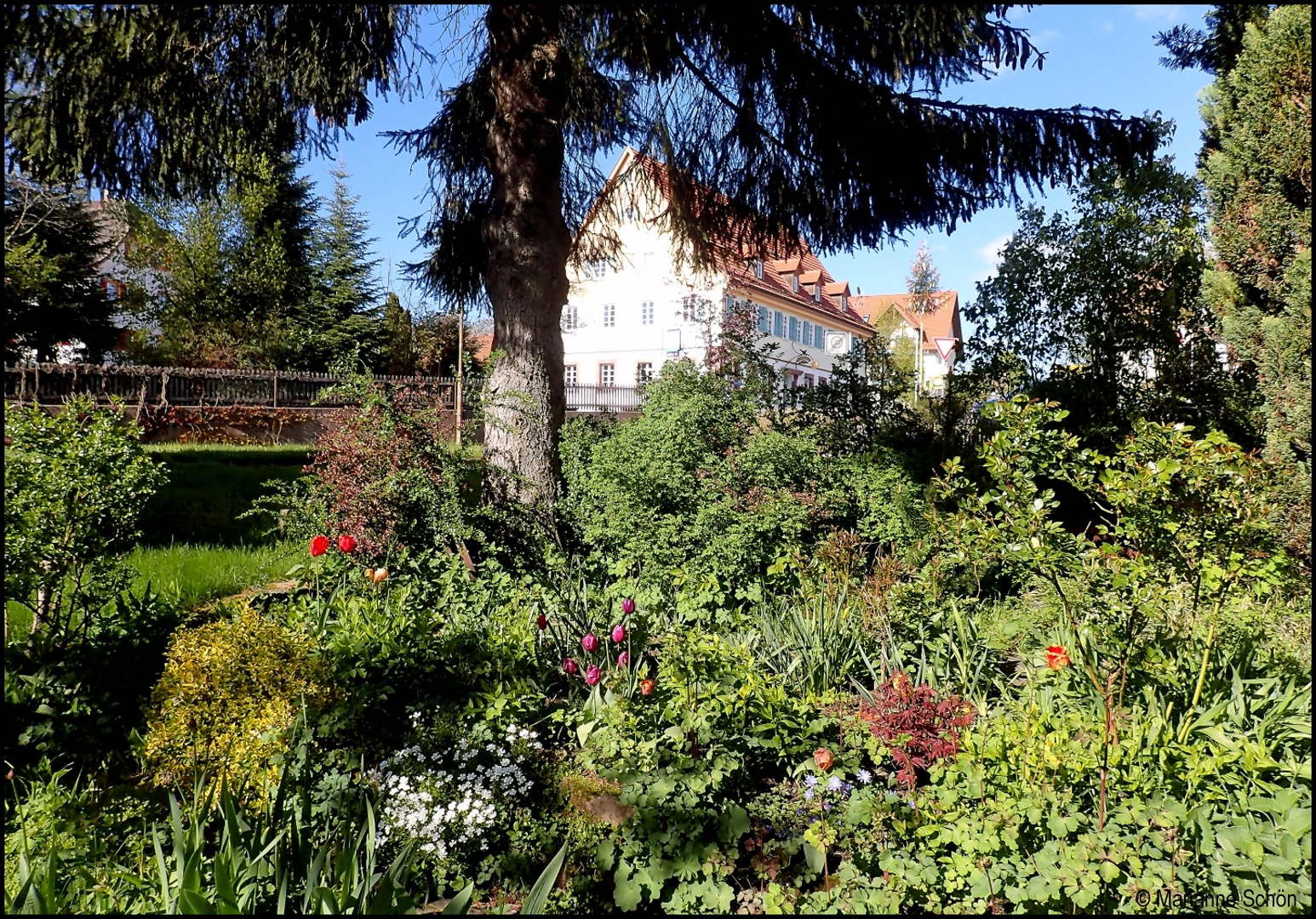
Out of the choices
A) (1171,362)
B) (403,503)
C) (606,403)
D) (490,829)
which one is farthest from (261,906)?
(606,403)

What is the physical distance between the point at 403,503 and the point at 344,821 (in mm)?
2110

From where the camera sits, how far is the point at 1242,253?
4.18 m

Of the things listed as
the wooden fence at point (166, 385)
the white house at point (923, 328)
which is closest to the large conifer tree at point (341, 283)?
the wooden fence at point (166, 385)

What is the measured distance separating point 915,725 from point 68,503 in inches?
130

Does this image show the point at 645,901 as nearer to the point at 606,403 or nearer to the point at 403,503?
the point at 403,503

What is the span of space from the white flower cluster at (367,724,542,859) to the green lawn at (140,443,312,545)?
190 centimetres

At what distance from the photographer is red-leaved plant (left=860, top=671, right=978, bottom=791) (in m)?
2.35

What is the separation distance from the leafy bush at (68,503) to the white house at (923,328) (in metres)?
5.97

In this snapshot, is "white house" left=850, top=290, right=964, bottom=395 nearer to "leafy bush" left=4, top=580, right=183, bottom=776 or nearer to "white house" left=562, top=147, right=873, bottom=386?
"white house" left=562, top=147, right=873, bottom=386

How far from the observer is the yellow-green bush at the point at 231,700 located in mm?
2559

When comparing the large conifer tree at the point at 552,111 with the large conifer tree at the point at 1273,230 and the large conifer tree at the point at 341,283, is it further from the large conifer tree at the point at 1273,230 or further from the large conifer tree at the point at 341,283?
the large conifer tree at the point at 341,283

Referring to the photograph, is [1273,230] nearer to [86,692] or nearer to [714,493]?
[714,493]

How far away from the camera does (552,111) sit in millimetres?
5738

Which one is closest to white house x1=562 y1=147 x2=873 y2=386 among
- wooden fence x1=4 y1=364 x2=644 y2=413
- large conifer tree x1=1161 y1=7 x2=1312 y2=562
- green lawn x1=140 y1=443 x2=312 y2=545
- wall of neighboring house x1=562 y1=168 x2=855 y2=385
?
wall of neighboring house x1=562 y1=168 x2=855 y2=385
